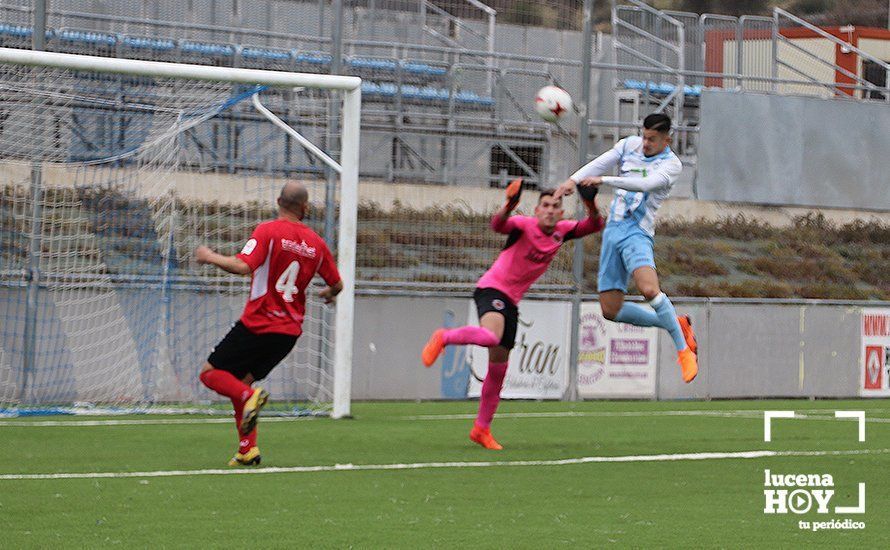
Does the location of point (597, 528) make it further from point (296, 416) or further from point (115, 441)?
point (296, 416)

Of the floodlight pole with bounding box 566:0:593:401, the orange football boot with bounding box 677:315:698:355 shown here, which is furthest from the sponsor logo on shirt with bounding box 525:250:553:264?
the floodlight pole with bounding box 566:0:593:401

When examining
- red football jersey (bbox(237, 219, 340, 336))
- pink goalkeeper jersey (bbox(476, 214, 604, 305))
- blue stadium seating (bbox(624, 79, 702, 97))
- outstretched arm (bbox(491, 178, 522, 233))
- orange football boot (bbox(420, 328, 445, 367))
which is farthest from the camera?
blue stadium seating (bbox(624, 79, 702, 97))

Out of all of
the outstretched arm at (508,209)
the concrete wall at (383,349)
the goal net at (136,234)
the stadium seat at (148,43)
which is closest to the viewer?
the outstretched arm at (508,209)

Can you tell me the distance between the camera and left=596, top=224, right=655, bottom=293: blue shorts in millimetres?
10391

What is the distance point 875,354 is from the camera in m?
19.5

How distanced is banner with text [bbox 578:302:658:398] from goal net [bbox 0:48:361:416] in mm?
3984

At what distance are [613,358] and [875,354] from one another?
4.14 metres

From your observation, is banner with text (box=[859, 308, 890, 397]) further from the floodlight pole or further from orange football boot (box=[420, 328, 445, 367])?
orange football boot (box=[420, 328, 445, 367])

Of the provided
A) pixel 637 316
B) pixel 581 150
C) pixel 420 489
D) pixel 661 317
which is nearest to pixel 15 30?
pixel 581 150

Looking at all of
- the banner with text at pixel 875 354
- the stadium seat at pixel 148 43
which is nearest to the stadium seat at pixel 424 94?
the stadium seat at pixel 148 43

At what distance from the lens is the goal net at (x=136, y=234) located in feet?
43.8

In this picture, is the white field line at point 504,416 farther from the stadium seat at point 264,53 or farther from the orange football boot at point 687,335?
the stadium seat at point 264,53

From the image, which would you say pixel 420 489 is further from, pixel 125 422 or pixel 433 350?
pixel 125 422

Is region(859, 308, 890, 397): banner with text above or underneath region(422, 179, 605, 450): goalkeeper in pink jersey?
underneath
